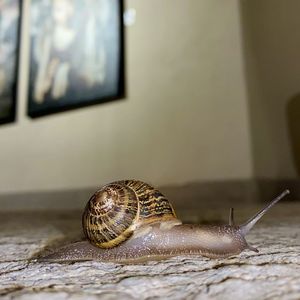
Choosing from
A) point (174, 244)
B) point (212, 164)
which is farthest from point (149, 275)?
point (212, 164)

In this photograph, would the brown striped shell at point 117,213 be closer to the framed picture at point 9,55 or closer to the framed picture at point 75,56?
the framed picture at point 75,56

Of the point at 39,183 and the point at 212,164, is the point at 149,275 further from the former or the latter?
the point at 39,183

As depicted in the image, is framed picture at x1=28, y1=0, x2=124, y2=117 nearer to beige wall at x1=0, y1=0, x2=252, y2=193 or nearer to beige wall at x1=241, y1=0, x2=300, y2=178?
beige wall at x1=0, y1=0, x2=252, y2=193

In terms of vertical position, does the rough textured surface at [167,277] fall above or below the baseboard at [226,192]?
below

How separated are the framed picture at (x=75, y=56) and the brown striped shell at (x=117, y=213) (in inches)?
67.1

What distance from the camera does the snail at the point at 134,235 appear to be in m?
0.70

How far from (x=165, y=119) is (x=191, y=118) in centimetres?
15

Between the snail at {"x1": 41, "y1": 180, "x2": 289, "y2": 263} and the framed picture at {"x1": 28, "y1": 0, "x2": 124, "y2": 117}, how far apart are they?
5.63ft

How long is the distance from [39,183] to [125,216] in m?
1.97

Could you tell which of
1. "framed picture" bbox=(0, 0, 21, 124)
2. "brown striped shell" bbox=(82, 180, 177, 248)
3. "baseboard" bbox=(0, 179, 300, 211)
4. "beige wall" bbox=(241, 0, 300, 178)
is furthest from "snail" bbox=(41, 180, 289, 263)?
"framed picture" bbox=(0, 0, 21, 124)

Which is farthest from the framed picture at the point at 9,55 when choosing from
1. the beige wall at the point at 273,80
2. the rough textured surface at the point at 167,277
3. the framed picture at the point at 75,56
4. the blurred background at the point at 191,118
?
the rough textured surface at the point at 167,277

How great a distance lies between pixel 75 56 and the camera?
2.54 meters

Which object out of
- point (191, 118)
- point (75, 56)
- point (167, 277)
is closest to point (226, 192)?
point (191, 118)

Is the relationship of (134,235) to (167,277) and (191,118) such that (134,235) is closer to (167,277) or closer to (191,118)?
(167,277)
